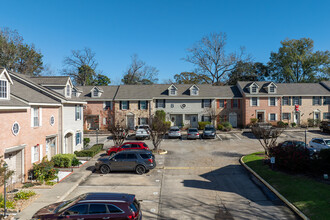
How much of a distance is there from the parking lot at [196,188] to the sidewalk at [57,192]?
466 millimetres

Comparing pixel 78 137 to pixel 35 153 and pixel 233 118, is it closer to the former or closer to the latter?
pixel 35 153

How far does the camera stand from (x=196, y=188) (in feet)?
46.0

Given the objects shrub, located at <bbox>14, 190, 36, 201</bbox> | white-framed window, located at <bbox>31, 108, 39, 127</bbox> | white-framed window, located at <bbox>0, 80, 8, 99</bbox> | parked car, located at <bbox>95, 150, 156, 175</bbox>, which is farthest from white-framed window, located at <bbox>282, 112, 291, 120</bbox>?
white-framed window, located at <bbox>0, 80, 8, 99</bbox>

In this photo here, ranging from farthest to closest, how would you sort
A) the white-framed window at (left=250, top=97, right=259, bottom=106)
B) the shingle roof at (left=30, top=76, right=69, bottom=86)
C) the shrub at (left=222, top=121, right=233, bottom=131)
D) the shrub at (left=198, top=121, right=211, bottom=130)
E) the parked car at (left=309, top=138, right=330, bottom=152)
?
the white-framed window at (left=250, top=97, right=259, bottom=106) → the shrub at (left=198, top=121, right=211, bottom=130) → the shrub at (left=222, top=121, right=233, bottom=131) → the shingle roof at (left=30, top=76, right=69, bottom=86) → the parked car at (left=309, top=138, right=330, bottom=152)

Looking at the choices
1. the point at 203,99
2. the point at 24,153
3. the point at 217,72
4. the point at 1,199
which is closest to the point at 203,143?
the point at 203,99

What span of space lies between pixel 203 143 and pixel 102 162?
15.6 m

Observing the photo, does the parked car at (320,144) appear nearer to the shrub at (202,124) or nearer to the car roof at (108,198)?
the shrub at (202,124)

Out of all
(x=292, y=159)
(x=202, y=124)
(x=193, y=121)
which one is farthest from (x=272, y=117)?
(x=292, y=159)

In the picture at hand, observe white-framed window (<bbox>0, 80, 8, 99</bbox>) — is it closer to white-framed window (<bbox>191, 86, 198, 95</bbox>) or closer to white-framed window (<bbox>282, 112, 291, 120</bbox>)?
white-framed window (<bbox>191, 86, 198, 95</bbox>)

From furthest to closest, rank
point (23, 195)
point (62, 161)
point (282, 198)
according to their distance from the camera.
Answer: point (62, 161)
point (23, 195)
point (282, 198)

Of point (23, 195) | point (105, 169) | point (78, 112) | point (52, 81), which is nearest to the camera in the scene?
point (23, 195)

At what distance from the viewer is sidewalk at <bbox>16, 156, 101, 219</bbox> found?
34.9 feet

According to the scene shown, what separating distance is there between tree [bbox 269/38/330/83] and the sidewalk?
5779 centimetres

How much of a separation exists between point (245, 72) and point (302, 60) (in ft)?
44.8
